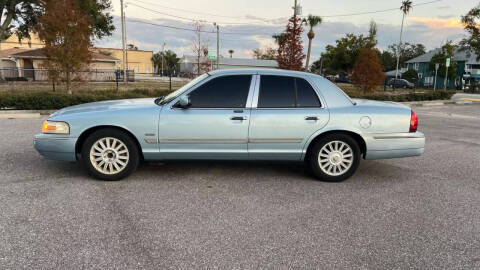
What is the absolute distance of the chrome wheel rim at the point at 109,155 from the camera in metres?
4.88

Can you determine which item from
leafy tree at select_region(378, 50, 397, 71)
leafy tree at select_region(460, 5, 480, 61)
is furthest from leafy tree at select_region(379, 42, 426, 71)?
leafy tree at select_region(460, 5, 480, 61)

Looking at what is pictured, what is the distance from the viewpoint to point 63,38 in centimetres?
1573

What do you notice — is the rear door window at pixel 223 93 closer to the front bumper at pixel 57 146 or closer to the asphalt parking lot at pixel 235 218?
the asphalt parking lot at pixel 235 218

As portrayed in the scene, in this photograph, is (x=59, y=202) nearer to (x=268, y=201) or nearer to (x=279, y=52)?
(x=268, y=201)

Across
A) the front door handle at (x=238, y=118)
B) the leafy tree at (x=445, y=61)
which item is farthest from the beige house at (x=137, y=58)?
the front door handle at (x=238, y=118)

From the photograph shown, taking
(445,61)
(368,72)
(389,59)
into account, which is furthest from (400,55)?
(368,72)

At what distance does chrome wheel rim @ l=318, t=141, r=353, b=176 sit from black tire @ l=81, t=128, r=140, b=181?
8.59ft

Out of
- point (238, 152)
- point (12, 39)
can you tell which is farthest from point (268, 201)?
point (12, 39)

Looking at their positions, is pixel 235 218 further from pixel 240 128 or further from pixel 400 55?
pixel 400 55

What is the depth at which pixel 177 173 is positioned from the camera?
17.9ft

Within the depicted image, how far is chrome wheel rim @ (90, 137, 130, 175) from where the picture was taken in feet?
16.0

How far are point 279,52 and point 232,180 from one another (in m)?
15.4

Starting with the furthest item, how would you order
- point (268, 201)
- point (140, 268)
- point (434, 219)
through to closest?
point (268, 201) < point (434, 219) < point (140, 268)

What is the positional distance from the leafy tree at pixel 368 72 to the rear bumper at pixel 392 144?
17.5 metres
